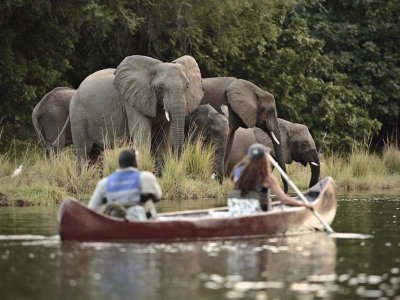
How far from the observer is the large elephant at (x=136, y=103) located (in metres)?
28.7

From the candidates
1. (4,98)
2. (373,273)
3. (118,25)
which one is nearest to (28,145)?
(4,98)

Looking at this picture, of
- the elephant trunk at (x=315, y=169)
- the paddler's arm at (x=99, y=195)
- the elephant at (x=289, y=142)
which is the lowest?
the elephant trunk at (x=315, y=169)

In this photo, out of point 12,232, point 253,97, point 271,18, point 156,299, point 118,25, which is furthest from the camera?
point 271,18

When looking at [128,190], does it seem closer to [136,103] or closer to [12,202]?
[12,202]

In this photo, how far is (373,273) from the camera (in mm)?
14500

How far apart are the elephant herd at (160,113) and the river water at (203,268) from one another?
31.1ft

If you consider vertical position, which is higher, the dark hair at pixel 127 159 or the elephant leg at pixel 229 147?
the dark hair at pixel 127 159

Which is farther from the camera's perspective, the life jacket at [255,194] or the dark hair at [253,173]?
the life jacket at [255,194]

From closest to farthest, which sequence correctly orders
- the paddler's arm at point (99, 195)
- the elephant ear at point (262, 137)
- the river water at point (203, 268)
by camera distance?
1. the river water at point (203, 268)
2. the paddler's arm at point (99, 195)
3. the elephant ear at point (262, 137)

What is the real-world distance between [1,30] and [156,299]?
23277 millimetres

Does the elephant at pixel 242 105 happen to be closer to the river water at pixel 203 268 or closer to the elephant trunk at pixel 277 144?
the elephant trunk at pixel 277 144

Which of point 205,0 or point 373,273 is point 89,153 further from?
point 373,273

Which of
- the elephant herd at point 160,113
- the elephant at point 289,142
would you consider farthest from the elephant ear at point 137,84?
the elephant at point 289,142

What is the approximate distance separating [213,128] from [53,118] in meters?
4.13
